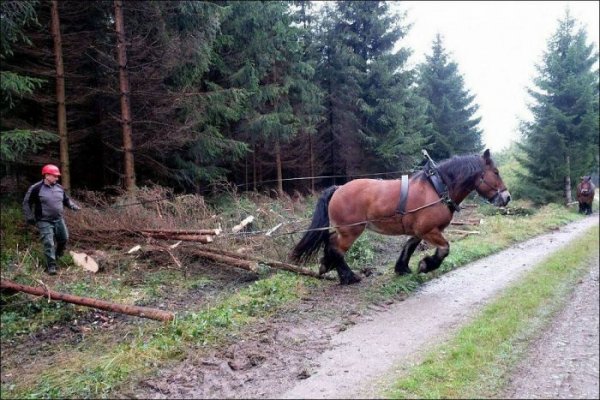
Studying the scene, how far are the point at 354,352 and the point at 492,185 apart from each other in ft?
14.2

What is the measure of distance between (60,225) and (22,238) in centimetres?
221

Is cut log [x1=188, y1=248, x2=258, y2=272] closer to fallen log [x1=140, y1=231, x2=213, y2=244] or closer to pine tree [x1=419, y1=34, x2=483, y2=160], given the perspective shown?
fallen log [x1=140, y1=231, x2=213, y2=244]

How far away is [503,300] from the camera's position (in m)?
5.91

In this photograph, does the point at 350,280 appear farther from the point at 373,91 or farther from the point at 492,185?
the point at 373,91

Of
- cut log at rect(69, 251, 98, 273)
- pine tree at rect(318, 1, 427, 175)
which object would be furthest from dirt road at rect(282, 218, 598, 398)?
pine tree at rect(318, 1, 427, 175)

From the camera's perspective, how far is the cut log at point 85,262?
7766 mm

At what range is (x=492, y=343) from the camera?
4461 mm

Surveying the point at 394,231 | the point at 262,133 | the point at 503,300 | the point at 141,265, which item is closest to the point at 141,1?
the point at 262,133

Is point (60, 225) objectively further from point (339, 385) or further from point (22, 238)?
point (339, 385)

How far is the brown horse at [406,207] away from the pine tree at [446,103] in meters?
13.7

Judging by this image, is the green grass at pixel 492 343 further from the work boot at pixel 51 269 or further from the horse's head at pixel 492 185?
the work boot at pixel 51 269

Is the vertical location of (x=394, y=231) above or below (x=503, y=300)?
above

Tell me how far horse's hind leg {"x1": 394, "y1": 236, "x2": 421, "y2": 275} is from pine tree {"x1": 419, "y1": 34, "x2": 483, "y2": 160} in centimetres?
1397

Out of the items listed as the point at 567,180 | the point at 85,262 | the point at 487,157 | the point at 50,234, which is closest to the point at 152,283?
the point at 85,262
